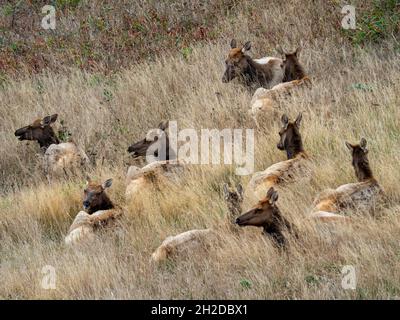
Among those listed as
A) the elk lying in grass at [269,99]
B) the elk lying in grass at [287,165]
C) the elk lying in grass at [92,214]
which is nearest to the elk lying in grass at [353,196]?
the elk lying in grass at [287,165]

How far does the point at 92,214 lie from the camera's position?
11250 millimetres

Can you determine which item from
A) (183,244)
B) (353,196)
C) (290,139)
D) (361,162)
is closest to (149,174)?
(290,139)

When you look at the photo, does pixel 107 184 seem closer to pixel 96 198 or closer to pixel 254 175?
pixel 96 198

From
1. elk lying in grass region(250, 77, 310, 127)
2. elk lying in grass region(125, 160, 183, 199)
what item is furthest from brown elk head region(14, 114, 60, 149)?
elk lying in grass region(250, 77, 310, 127)

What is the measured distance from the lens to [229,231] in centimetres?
988

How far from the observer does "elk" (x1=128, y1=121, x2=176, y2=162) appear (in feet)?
43.1

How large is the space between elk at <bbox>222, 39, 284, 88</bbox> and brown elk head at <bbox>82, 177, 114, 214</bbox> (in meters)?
4.02

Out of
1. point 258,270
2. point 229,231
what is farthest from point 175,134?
point 258,270

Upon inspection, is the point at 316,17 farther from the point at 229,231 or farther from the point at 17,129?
the point at 229,231

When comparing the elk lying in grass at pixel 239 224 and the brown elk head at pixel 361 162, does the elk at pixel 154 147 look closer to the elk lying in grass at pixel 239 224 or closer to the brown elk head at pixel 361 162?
the elk lying in grass at pixel 239 224

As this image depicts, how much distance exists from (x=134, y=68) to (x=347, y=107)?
5.49 meters

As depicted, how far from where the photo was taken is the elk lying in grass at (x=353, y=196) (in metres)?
9.55

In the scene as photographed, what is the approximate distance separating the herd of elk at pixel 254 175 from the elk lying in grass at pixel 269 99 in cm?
2
